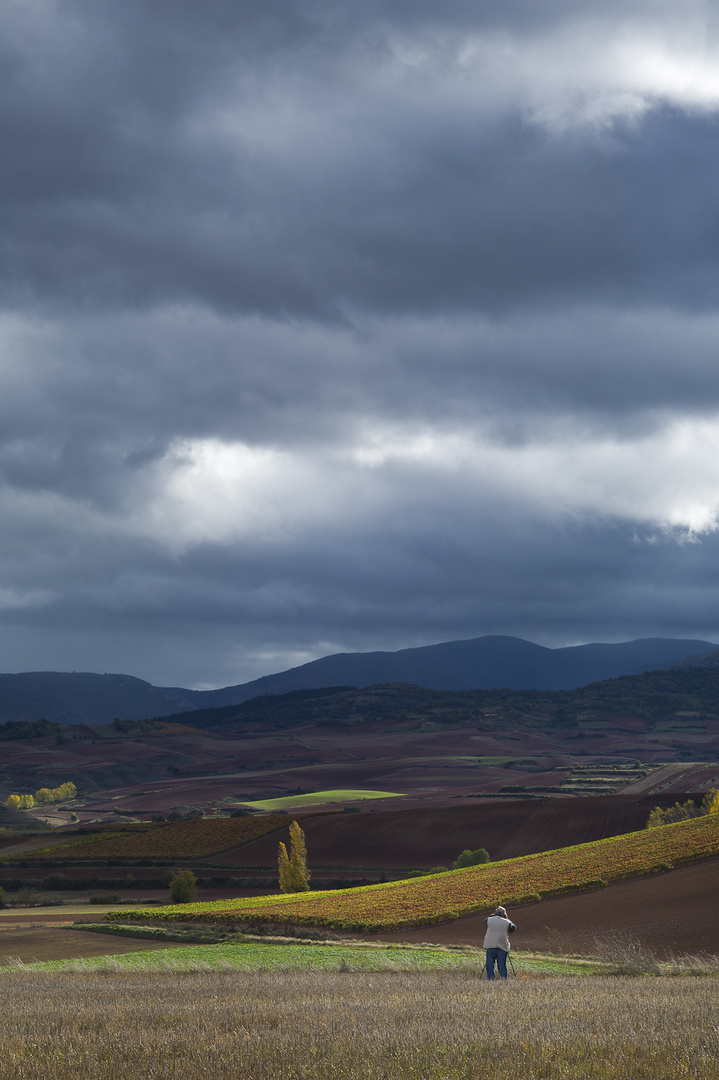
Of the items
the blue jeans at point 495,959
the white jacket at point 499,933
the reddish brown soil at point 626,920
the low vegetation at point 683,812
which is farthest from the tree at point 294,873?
the white jacket at point 499,933

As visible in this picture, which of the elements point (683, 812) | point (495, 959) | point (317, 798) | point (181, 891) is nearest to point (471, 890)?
point (181, 891)

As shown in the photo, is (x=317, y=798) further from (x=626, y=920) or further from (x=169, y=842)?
(x=626, y=920)

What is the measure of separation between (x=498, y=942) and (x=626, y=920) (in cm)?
1916

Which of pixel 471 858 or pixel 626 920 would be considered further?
pixel 471 858

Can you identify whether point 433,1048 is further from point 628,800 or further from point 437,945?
point 628,800

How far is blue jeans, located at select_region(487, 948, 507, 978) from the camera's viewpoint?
894 inches

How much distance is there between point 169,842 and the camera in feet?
344

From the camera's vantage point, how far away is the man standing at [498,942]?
22.5 metres

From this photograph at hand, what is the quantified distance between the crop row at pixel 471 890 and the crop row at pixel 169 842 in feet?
139

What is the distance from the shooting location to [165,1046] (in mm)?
10812

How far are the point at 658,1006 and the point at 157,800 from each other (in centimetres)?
19411

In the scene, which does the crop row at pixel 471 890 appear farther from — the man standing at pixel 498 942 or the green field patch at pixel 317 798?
the green field patch at pixel 317 798

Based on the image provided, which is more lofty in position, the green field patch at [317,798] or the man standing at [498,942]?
the man standing at [498,942]

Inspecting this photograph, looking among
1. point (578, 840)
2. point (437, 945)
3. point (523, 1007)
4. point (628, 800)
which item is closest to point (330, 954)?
point (437, 945)
